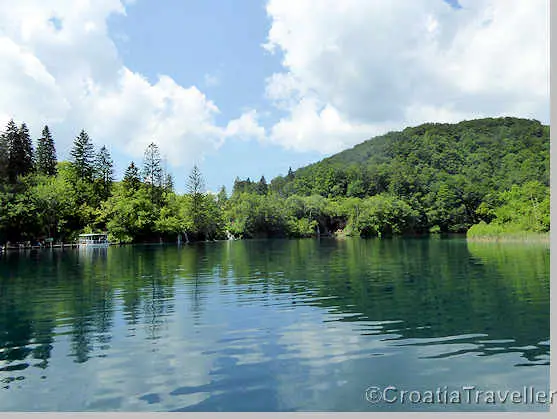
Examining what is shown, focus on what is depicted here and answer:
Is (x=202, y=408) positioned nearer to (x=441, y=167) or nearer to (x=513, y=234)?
(x=513, y=234)

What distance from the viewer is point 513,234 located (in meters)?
57.4

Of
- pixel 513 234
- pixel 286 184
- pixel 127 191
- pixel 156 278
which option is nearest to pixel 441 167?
pixel 286 184

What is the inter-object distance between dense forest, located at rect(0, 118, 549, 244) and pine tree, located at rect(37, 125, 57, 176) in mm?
217

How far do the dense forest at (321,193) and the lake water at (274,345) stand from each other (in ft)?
168

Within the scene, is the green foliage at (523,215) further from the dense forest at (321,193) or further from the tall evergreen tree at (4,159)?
the tall evergreen tree at (4,159)

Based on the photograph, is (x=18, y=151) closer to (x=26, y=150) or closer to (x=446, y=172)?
(x=26, y=150)

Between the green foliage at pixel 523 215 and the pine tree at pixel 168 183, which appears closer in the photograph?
the green foliage at pixel 523 215

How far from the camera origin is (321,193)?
462 feet

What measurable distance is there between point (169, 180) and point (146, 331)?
88546mm

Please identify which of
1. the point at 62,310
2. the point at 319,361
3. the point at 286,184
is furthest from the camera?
the point at 286,184

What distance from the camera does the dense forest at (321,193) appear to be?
70.9 metres

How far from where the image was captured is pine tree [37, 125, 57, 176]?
89.4m

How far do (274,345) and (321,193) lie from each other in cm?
13064

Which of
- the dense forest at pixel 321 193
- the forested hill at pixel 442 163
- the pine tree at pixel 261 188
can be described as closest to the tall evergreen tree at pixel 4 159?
the dense forest at pixel 321 193
